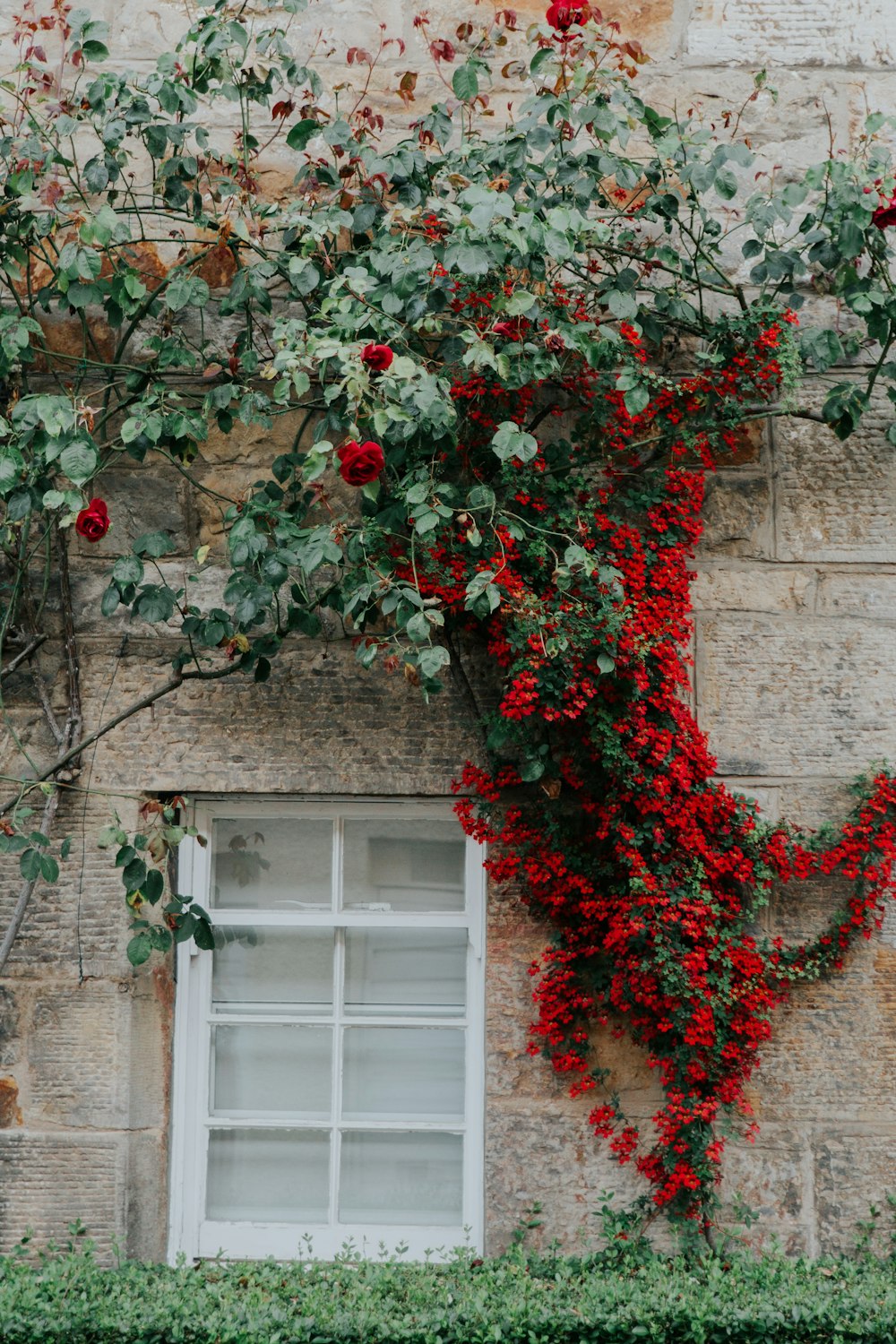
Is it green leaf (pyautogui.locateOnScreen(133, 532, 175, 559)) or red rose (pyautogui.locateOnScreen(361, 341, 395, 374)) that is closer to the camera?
red rose (pyautogui.locateOnScreen(361, 341, 395, 374))

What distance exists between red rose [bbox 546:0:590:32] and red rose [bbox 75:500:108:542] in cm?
153

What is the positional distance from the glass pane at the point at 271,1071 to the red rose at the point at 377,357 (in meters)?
1.80

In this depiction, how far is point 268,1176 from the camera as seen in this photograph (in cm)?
335

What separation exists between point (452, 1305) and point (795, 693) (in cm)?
175

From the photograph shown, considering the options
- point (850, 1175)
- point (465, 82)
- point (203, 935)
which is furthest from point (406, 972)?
point (465, 82)

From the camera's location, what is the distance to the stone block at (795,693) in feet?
10.9

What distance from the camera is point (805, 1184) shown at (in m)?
3.18

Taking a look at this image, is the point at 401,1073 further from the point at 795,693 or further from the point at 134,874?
the point at 795,693

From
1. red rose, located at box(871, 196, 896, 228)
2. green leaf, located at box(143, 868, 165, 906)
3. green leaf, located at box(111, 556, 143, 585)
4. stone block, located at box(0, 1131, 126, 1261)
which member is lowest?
stone block, located at box(0, 1131, 126, 1261)

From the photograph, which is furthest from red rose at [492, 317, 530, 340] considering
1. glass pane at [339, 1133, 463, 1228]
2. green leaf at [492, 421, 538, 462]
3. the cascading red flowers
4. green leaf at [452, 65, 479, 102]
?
glass pane at [339, 1133, 463, 1228]

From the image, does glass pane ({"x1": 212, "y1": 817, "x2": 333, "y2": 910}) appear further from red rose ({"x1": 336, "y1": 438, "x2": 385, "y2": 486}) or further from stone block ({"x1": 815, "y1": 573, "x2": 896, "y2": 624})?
stone block ({"x1": 815, "y1": 573, "x2": 896, "y2": 624})

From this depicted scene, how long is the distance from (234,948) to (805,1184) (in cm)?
162

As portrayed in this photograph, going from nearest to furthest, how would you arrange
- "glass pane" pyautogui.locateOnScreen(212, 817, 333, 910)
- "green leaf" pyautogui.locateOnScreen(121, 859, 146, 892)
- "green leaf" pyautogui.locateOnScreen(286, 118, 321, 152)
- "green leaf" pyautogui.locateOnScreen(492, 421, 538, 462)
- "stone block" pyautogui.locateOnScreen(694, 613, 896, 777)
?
"green leaf" pyautogui.locateOnScreen(492, 421, 538, 462) < "green leaf" pyautogui.locateOnScreen(121, 859, 146, 892) < "green leaf" pyautogui.locateOnScreen(286, 118, 321, 152) < "stone block" pyautogui.locateOnScreen(694, 613, 896, 777) < "glass pane" pyautogui.locateOnScreen(212, 817, 333, 910)

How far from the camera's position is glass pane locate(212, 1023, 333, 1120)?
337 cm
